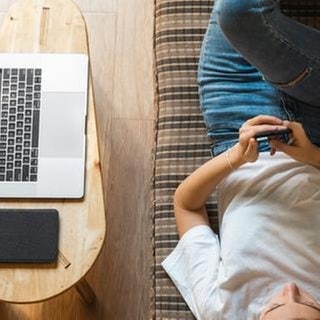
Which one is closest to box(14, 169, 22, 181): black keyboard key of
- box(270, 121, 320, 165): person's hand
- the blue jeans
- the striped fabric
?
the striped fabric

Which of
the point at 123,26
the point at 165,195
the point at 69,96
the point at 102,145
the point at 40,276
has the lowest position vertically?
the point at 40,276

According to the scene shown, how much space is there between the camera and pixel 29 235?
116cm

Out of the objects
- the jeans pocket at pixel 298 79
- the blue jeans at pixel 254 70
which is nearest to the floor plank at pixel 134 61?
the blue jeans at pixel 254 70

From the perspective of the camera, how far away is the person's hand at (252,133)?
42.5 inches

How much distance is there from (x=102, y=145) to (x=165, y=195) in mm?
436

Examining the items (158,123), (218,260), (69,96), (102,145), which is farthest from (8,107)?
(218,260)

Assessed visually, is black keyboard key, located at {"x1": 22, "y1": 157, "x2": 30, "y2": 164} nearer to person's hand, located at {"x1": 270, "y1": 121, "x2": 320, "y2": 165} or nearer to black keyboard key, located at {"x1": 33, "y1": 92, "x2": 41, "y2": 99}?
black keyboard key, located at {"x1": 33, "y1": 92, "x2": 41, "y2": 99}

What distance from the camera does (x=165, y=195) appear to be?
4.20 feet

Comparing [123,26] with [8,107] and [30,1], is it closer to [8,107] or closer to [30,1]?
[30,1]

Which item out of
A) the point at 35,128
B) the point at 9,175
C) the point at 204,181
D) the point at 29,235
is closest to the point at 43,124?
the point at 35,128

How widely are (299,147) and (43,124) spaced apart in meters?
0.51

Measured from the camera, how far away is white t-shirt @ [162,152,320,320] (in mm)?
1046

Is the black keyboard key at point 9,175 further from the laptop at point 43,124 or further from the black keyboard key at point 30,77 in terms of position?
the black keyboard key at point 30,77

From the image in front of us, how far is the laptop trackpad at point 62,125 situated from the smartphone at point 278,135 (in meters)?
0.36
